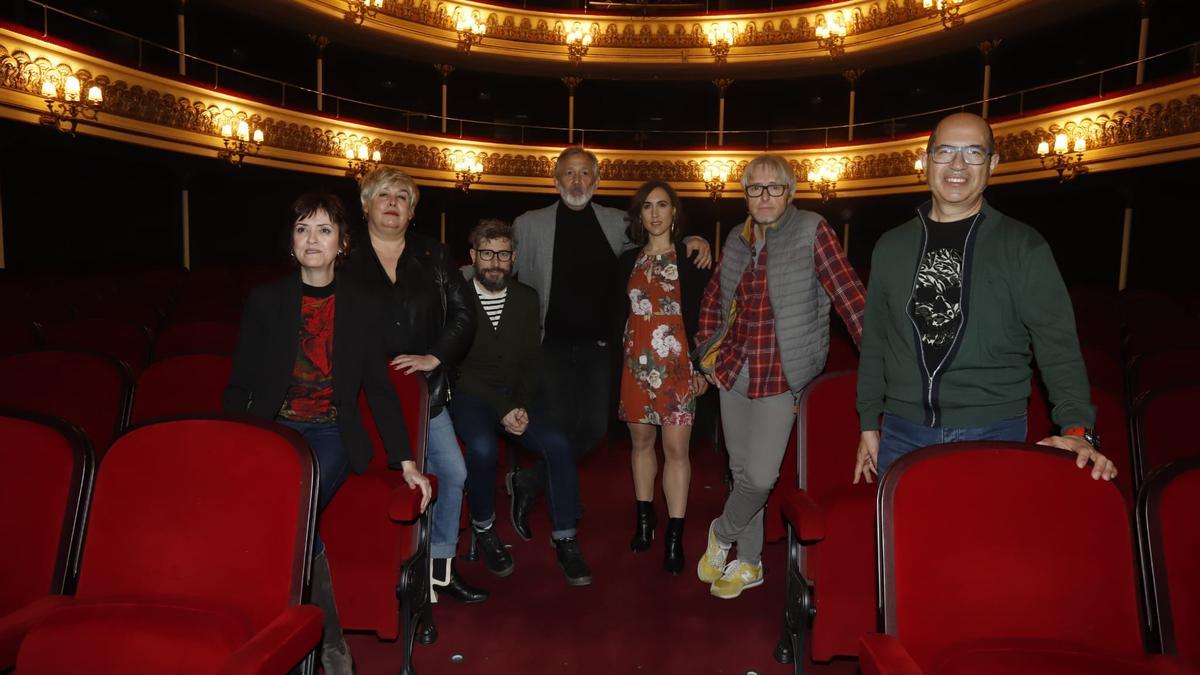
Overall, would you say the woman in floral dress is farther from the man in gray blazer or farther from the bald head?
the bald head

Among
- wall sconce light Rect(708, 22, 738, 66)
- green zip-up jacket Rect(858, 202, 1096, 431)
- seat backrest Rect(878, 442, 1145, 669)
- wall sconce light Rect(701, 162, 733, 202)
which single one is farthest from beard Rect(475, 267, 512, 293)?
wall sconce light Rect(708, 22, 738, 66)

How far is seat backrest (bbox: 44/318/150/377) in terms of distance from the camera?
142 inches

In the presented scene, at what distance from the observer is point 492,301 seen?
3201 millimetres

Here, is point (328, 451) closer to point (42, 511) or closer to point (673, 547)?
point (42, 511)

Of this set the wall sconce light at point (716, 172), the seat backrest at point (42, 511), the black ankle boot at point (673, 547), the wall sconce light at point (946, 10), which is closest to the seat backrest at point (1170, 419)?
the black ankle boot at point (673, 547)

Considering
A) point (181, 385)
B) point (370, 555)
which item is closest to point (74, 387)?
point (181, 385)

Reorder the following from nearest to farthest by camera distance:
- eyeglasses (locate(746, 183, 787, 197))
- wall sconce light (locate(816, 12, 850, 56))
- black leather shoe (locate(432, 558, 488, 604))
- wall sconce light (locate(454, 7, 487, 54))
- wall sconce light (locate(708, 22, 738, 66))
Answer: eyeglasses (locate(746, 183, 787, 197))
black leather shoe (locate(432, 558, 488, 604))
wall sconce light (locate(816, 12, 850, 56))
wall sconce light (locate(454, 7, 487, 54))
wall sconce light (locate(708, 22, 738, 66))

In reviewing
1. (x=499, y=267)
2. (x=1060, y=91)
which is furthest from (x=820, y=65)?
(x=499, y=267)

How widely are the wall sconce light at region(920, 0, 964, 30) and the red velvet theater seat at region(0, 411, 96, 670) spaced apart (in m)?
15.8

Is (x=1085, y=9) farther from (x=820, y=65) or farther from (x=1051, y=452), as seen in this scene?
(x=1051, y=452)

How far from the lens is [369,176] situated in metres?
2.73

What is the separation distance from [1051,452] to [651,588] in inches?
70.7

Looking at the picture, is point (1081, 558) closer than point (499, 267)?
Yes

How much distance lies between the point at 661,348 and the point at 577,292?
0.54 m
